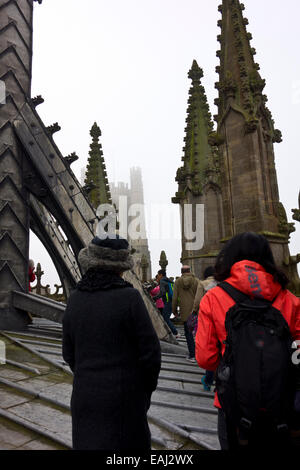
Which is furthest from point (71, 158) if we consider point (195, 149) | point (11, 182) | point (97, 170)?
point (97, 170)

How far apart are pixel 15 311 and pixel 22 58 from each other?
15.0 feet

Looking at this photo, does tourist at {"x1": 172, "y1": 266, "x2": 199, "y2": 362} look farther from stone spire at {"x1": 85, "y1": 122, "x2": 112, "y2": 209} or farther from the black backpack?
stone spire at {"x1": 85, "y1": 122, "x2": 112, "y2": 209}

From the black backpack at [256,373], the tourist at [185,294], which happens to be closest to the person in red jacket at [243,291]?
the black backpack at [256,373]

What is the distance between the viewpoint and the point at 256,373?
1.57m

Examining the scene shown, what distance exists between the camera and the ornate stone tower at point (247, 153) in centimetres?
796

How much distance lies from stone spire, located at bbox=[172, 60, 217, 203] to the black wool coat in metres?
14.1

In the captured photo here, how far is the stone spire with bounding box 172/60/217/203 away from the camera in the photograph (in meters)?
15.9

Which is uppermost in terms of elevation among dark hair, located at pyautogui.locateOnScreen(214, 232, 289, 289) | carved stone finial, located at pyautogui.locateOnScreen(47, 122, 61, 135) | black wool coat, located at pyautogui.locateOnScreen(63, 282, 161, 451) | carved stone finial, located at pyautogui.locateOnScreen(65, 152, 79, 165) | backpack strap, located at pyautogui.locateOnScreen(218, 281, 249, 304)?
carved stone finial, located at pyautogui.locateOnScreen(47, 122, 61, 135)

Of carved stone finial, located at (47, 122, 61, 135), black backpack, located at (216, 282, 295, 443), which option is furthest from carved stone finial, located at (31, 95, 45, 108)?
black backpack, located at (216, 282, 295, 443)

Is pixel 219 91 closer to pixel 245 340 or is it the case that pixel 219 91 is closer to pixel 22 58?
pixel 22 58

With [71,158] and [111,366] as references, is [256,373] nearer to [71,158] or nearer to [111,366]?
[111,366]

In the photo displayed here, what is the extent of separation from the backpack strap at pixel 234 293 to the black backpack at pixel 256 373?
0.08 meters

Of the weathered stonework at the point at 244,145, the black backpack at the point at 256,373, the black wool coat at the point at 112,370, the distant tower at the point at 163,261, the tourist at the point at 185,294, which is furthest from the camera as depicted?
the distant tower at the point at 163,261

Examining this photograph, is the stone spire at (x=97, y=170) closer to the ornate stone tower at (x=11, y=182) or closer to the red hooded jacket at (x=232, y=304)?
the ornate stone tower at (x=11, y=182)
